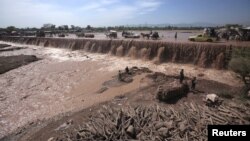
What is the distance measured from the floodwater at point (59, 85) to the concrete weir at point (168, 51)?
4.22 feet

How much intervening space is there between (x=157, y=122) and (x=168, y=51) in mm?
18513

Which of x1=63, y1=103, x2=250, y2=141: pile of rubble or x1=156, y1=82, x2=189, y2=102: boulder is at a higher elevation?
x1=156, y1=82, x2=189, y2=102: boulder

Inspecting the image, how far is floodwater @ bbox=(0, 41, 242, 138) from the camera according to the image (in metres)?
15.9

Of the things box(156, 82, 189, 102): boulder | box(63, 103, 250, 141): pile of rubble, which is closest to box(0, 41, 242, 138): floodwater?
box(156, 82, 189, 102): boulder

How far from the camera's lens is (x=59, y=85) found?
73.2ft

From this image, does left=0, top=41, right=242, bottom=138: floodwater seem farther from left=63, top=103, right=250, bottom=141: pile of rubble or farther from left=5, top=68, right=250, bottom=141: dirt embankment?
left=63, top=103, right=250, bottom=141: pile of rubble

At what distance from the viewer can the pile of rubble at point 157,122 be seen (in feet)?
34.3

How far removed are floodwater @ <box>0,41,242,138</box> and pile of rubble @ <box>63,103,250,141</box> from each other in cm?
423

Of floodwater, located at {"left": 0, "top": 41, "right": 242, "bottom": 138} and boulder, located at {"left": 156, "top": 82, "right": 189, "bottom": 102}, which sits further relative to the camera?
floodwater, located at {"left": 0, "top": 41, "right": 242, "bottom": 138}

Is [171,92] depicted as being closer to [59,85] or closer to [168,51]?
[59,85]

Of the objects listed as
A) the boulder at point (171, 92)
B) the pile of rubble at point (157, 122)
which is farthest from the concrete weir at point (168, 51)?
the pile of rubble at point (157, 122)

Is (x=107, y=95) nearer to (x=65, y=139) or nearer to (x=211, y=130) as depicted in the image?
(x=65, y=139)

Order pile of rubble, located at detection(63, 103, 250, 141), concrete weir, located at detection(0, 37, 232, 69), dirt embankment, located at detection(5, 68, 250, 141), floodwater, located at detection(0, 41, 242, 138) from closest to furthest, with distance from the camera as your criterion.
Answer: pile of rubble, located at detection(63, 103, 250, 141)
dirt embankment, located at detection(5, 68, 250, 141)
floodwater, located at detection(0, 41, 242, 138)
concrete weir, located at detection(0, 37, 232, 69)

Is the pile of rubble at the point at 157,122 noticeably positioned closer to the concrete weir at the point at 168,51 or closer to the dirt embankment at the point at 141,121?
the dirt embankment at the point at 141,121
